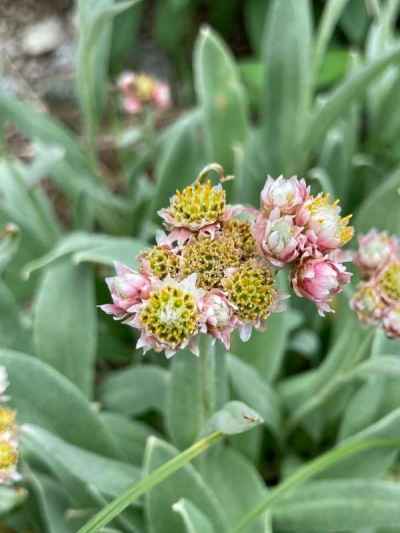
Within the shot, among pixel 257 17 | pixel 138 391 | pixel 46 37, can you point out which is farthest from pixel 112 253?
pixel 46 37

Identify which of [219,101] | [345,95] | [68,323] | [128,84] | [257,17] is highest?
[257,17]

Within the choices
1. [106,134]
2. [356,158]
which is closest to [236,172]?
[356,158]

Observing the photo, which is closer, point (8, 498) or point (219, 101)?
point (8, 498)

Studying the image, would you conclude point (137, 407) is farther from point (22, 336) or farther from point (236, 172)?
point (236, 172)

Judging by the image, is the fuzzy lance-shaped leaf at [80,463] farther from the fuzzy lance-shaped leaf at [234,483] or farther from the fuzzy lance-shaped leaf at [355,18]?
the fuzzy lance-shaped leaf at [355,18]

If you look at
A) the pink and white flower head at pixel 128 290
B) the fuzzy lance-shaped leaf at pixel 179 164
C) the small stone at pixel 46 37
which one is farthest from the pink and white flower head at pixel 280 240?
the small stone at pixel 46 37

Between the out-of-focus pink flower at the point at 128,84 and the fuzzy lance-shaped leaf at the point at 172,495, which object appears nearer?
the fuzzy lance-shaped leaf at the point at 172,495

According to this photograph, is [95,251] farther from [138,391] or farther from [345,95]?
[345,95]

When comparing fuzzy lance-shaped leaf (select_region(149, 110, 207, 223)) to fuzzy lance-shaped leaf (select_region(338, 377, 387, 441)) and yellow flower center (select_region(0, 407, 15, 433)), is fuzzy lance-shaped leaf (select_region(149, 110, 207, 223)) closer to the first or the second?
fuzzy lance-shaped leaf (select_region(338, 377, 387, 441))
